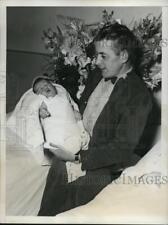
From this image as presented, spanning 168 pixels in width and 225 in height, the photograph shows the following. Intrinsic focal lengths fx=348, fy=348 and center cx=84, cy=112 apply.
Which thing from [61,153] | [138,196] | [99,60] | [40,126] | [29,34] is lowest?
[138,196]

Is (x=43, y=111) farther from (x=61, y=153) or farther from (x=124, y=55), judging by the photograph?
(x=124, y=55)

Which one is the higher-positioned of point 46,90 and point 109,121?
point 46,90

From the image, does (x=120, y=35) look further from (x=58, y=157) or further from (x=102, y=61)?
(x=58, y=157)

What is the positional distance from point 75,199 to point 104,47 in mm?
764

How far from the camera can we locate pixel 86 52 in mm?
1717

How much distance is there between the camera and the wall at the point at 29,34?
1.71 m

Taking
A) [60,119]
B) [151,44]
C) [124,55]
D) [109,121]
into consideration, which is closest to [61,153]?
[60,119]

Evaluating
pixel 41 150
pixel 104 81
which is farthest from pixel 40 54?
pixel 41 150

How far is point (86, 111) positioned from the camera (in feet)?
5.63

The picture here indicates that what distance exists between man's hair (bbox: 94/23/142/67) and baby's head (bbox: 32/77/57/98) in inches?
13.6

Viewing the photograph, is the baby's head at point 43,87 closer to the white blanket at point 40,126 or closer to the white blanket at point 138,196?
the white blanket at point 40,126

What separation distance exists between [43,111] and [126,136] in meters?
0.43

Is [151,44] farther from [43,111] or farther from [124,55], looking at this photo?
[43,111]

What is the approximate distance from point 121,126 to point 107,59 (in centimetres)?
34
